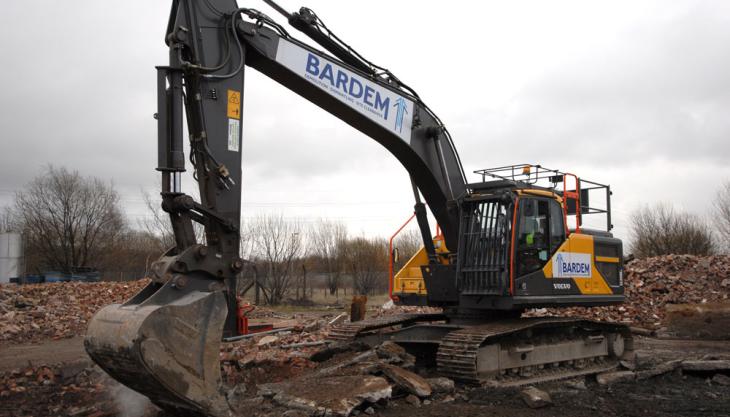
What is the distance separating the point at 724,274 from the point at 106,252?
39.5 metres

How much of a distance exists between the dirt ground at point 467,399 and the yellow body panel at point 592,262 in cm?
141

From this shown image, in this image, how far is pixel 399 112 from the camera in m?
8.57

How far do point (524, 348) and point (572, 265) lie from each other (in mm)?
1461

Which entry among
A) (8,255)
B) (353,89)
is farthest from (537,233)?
(8,255)

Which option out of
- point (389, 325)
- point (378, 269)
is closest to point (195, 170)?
point (389, 325)

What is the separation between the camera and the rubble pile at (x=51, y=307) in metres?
17.1

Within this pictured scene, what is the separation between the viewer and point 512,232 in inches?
334

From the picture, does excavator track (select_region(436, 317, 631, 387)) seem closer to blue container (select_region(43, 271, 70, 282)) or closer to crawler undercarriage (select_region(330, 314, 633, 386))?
crawler undercarriage (select_region(330, 314, 633, 386))

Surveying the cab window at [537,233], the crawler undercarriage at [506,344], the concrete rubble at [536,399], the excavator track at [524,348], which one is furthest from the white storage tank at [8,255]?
the concrete rubble at [536,399]

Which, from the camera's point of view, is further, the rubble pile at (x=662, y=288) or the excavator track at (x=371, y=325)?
the rubble pile at (x=662, y=288)

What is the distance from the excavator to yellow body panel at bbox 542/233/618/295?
0.03m

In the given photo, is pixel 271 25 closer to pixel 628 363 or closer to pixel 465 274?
pixel 465 274

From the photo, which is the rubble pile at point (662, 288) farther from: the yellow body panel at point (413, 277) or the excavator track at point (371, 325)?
the yellow body panel at point (413, 277)

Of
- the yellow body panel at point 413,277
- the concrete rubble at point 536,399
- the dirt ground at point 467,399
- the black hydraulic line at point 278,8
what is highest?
the black hydraulic line at point 278,8
